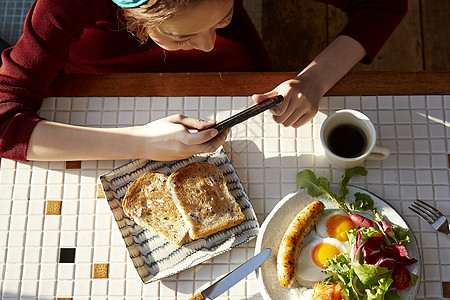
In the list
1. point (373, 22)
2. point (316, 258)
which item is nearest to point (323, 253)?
point (316, 258)

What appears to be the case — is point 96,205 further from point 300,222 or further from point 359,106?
point 359,106

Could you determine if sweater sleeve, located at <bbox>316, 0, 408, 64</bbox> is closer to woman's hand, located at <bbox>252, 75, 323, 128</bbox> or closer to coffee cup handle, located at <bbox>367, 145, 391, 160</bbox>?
woman's hand, located at <bbox>252, 75, 323, 128</bbox>

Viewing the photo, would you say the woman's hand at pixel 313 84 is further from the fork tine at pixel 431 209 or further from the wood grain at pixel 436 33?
the wood grain at pixel 436 33

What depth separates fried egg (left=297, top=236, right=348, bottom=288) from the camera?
1033 millimetres

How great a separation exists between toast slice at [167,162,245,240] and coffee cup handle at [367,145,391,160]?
349 millimetres

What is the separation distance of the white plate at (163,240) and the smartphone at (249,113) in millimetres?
156

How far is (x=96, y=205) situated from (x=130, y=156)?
6.2 inches

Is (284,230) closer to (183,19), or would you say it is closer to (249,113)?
(249,113)

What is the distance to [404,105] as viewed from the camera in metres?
1.20

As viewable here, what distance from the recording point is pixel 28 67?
1.17m

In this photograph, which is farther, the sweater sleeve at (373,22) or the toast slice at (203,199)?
the sweater sleeve at (373,22)

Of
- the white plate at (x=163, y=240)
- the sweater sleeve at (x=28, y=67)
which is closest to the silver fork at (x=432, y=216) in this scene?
the white plate at (x=163, y=240)

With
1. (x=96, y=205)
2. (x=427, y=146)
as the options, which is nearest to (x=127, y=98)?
(x=96, y=205)

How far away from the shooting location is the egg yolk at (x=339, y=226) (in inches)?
41.7
